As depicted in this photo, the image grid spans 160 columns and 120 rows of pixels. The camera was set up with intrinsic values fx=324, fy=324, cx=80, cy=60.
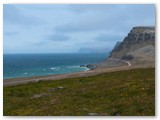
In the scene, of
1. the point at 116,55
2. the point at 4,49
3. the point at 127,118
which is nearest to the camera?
the point at 127,118

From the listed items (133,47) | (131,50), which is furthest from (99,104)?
(131,50)

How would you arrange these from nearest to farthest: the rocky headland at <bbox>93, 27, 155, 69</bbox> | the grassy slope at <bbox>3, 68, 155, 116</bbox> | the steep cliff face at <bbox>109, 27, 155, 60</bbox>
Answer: the grassy slope at <bbox>3, 68, 155, 116</bbox> → the steep cliff face at <bbox>109, 27, 155, 60</bbox> → the rocky headland at <bbox>93, 27, 155, 69</bbox>

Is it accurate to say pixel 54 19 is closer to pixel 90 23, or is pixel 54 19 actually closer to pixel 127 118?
pixel 90 23

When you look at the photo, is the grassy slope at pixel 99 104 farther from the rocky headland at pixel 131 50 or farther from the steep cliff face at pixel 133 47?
the rocky headland at pixel 131 50

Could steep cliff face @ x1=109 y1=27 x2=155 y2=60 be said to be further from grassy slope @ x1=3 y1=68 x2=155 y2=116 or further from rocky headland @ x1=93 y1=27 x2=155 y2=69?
grassy slope @ x1=3 y1=68 x2=155 y2=116

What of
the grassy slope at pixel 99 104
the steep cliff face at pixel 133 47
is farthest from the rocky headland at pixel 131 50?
the grassy slope at pixel 99 104

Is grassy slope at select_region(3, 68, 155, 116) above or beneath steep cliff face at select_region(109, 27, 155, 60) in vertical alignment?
beneath

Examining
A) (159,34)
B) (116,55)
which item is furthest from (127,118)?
(116,55)

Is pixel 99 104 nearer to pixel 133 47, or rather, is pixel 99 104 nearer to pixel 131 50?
pixel 133 47

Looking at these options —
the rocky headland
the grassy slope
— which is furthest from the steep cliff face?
the grassy slope

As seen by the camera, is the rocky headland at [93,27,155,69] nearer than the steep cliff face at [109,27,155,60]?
No

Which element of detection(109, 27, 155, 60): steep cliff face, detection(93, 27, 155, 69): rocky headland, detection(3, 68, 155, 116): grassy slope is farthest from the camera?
detection(93, 27, 155, 69): rocky headland
